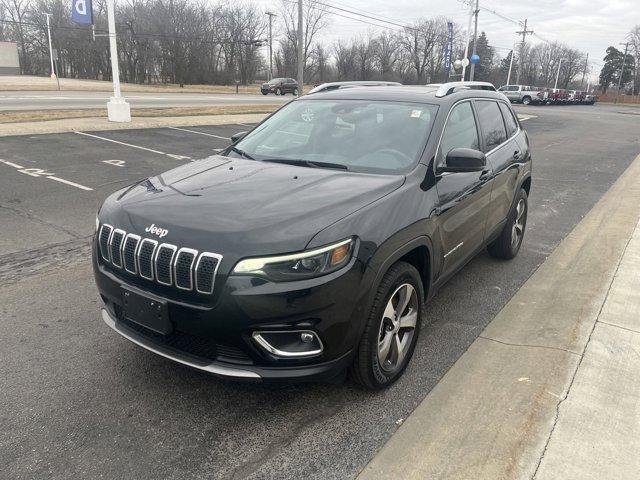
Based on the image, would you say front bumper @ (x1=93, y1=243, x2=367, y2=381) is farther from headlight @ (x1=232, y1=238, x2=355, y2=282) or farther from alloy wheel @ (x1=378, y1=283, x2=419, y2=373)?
alloy wheel @ (x1=378, y1=283, x2=419, y2=373)

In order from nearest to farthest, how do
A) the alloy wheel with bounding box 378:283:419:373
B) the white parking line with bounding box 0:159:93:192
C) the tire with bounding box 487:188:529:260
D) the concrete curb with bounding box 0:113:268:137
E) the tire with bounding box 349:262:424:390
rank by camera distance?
1. the tire with bounding box 349:262:424:390
2. the alloy wheel with bounding box 378:283:419:373
3. the tire with bounding box 487:188:529:260
4. the white parking line with bounding box 0:159:93:192
5. the concrete curb with bounding box 0:113:268:137

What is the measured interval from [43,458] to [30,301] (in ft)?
6.66

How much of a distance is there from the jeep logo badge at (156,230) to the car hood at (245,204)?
2 centimetres

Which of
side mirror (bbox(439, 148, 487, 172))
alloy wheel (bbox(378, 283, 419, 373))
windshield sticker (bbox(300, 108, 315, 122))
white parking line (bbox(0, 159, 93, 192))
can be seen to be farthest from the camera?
Answer: white parking line (bbox(0, 159, 93, 192))

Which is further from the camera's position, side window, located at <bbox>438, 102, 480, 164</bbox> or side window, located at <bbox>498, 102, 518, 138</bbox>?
side window, located at <bbox>498, 102, 518, 138</bbox>

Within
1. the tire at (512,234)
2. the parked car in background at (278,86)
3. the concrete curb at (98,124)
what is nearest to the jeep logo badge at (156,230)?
the tire at (512,234)

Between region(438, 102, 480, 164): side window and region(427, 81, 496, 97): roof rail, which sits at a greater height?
region(427, 81, 496, 97): roof rail

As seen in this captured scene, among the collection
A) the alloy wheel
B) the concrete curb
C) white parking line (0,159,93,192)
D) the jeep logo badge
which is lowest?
white parking line (0,159,93,192)

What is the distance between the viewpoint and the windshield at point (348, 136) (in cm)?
346

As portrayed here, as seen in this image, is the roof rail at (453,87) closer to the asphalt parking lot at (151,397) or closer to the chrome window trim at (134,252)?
the asphalt parking lot at (151,397)

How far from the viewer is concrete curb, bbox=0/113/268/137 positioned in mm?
13414

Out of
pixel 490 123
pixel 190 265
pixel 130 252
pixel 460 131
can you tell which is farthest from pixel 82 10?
pixel 190 265

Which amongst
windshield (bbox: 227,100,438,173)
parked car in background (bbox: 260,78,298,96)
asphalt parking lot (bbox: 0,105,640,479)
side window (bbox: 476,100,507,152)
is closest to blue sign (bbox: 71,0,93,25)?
asphalt parking lot (bbox: 0,105,640,479)

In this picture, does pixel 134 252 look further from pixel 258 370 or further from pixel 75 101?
pixel 75 101
